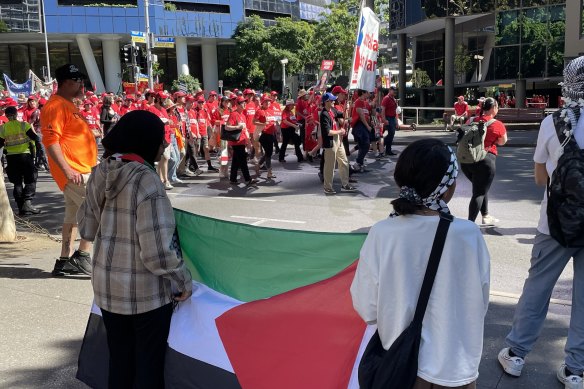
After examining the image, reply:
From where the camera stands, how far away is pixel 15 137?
32.0 feet

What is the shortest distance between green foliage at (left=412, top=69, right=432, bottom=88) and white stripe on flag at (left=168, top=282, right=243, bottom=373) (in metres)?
38.8

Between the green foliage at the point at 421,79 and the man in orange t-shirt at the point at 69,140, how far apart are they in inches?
1443

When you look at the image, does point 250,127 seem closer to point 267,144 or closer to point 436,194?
point 267,144

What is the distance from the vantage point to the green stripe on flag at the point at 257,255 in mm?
2957

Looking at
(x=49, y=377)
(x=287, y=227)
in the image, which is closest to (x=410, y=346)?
(x=49, y=377)

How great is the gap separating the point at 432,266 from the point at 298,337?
1034 mm

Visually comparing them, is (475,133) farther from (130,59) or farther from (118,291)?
(130,59)

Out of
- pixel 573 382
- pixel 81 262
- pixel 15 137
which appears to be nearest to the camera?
pixel 573 382

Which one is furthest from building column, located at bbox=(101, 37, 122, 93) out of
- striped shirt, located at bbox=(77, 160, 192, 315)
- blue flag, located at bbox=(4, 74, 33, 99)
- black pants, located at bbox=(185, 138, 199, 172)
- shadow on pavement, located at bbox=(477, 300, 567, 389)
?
striped shirt, located at bbox=(77, 160, 192, 315)

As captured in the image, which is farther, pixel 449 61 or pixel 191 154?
pixel 449 61

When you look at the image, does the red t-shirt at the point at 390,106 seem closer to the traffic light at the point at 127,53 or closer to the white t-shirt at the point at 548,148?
the white t-shirt at the point at 548,148

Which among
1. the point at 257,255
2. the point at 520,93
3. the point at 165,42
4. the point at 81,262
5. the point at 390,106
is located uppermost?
the point at 165,42

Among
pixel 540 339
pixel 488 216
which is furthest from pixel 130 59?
pixel 540 339

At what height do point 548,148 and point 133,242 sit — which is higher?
point 548,148
